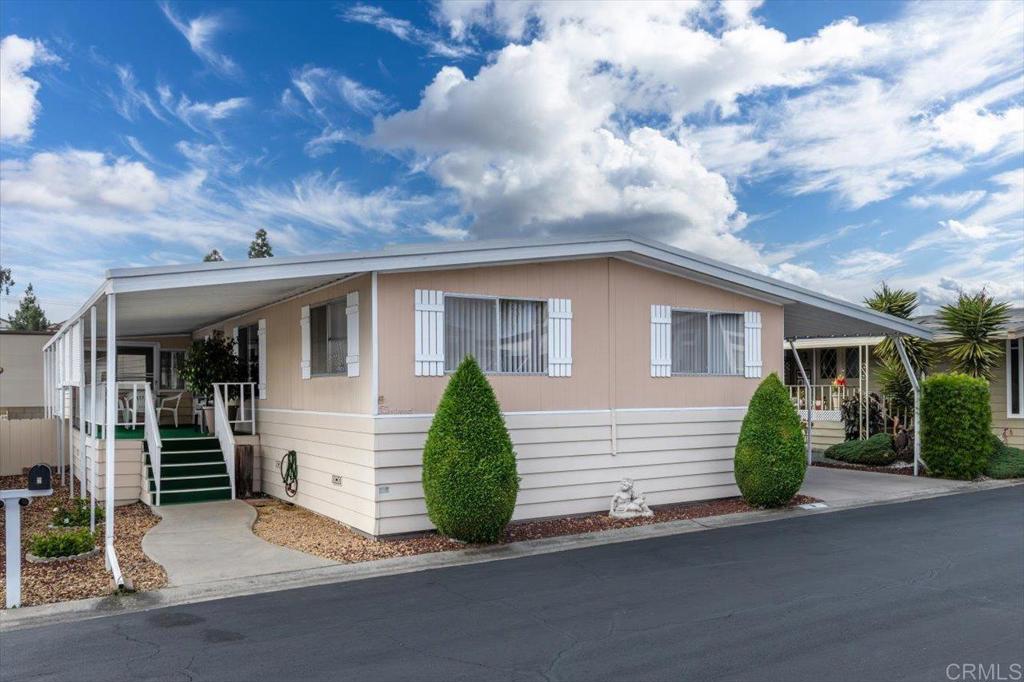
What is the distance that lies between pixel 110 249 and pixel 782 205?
1709 centimetres

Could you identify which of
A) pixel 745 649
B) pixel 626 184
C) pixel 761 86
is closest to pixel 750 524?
pixel 745 649

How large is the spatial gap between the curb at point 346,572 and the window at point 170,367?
12.7 metres

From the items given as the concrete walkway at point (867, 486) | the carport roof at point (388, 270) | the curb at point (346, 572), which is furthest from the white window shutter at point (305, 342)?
the concrete walkway at point (867, 486)

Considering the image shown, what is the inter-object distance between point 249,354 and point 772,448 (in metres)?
8.97

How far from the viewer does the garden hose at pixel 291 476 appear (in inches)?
420

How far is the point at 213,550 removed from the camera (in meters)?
7.94

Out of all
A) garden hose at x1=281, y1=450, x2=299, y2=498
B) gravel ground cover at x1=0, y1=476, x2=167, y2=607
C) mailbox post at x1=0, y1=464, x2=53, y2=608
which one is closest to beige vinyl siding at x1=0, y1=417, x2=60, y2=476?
gravel ground cover at x1=0, y1=476, x2=167, y2=607

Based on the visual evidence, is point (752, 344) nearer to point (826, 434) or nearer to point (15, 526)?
point (826, 434)

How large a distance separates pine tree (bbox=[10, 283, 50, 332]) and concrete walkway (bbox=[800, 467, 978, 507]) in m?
40.0

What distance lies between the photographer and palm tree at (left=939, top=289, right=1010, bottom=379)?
49.4 ft

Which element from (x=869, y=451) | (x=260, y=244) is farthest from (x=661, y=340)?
(x=260, y=244)

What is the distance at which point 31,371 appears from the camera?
795 inches

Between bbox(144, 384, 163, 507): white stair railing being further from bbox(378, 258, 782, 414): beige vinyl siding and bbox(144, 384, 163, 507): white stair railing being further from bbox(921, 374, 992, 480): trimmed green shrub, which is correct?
bbox(921, 374, 992, 480): trimmed green shrub

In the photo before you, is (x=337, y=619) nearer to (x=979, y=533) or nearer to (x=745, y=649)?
(x=745, y=649)
